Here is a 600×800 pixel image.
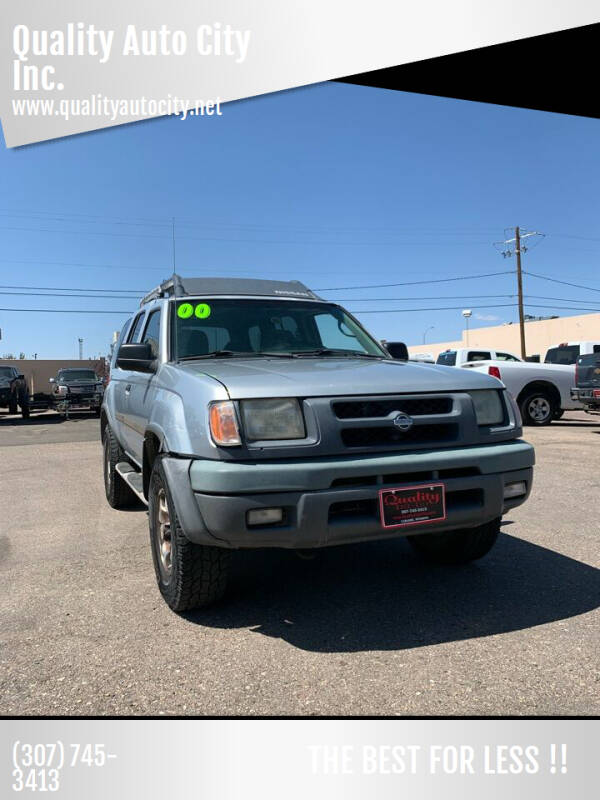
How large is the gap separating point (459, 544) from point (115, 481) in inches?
134

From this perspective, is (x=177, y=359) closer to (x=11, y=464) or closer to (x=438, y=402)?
(x=438, y=402)

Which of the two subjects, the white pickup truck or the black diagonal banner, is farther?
the white pickup truck

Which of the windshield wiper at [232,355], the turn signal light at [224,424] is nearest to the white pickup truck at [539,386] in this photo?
the windshield wiper at [232,355]

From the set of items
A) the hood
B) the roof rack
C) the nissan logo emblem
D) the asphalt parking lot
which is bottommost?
the asphalt parking lot

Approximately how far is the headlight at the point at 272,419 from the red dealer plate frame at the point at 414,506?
50 centimetres

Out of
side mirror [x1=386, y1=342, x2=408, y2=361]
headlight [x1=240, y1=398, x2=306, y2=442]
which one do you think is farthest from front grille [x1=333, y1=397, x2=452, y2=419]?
side mirror [x1=386, y1=342, x2=408, y2=361]

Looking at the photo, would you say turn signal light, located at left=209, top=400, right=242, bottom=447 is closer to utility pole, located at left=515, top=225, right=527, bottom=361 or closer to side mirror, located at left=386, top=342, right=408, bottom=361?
side mirror, located at left=386, top=342, right=408, bottom=361

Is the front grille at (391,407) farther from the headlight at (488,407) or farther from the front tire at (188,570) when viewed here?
the front tire at (188,570)

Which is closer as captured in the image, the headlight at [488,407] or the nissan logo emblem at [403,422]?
the nissan logo emblem at [403,422]

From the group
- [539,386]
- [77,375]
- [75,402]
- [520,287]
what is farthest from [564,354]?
[520,287]

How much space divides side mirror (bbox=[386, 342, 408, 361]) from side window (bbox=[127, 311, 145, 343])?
6.94 feet

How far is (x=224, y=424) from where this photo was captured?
268 cm

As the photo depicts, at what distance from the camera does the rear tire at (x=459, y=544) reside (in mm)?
3572

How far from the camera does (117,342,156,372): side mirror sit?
3.67 m
